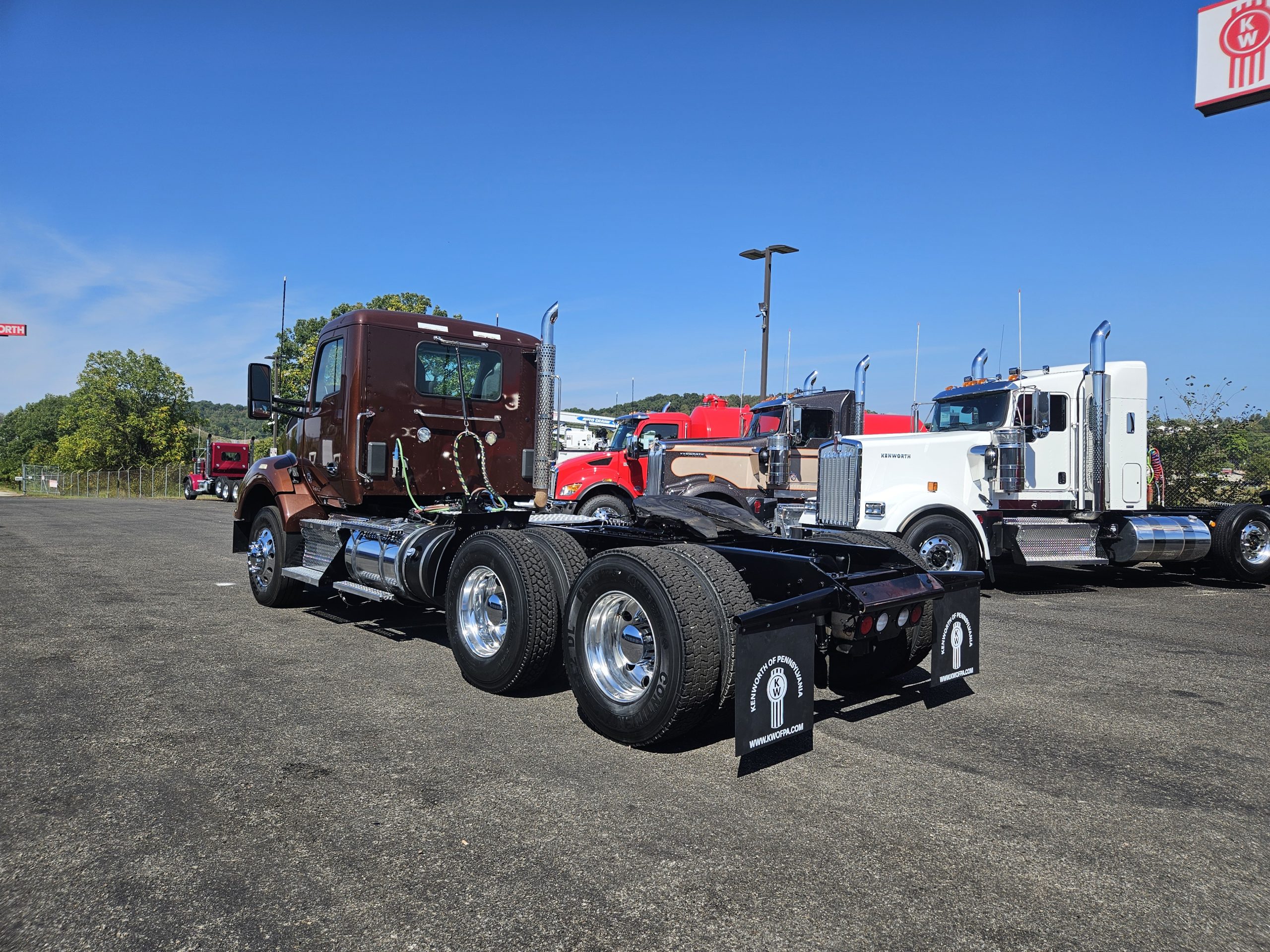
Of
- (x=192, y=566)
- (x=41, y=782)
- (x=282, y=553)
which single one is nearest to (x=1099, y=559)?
(x=282, y=553)

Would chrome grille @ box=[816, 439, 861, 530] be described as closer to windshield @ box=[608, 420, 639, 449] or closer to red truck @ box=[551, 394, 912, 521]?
red truck @ box=[551, 394, 912, 521]

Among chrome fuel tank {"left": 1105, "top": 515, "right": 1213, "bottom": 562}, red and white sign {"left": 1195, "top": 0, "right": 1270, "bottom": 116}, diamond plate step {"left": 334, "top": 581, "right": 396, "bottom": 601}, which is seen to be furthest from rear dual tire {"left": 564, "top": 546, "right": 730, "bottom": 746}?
red and white sign {"left": 1195, "top": 0, "right": 1270, "bottom": 116}

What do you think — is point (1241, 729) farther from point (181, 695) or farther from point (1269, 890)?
point (181, 695)

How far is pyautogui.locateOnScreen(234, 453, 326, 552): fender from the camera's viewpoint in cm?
807

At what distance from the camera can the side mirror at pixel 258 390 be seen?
764 cm

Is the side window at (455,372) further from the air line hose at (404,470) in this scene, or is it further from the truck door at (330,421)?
the truck door at (330,421)

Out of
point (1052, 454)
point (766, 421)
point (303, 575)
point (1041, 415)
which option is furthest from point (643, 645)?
point (766, 421)

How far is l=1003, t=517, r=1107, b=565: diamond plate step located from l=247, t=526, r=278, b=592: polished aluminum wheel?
8175mm

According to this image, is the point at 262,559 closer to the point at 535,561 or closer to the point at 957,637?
the point at 535,561

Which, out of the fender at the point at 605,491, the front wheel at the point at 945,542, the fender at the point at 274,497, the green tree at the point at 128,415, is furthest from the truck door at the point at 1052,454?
the green tree at the point at 128,415

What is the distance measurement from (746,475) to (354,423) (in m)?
6.74

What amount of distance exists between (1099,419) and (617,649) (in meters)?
8.69

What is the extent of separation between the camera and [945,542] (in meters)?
10.1

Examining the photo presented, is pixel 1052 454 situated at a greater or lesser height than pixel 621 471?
greater
